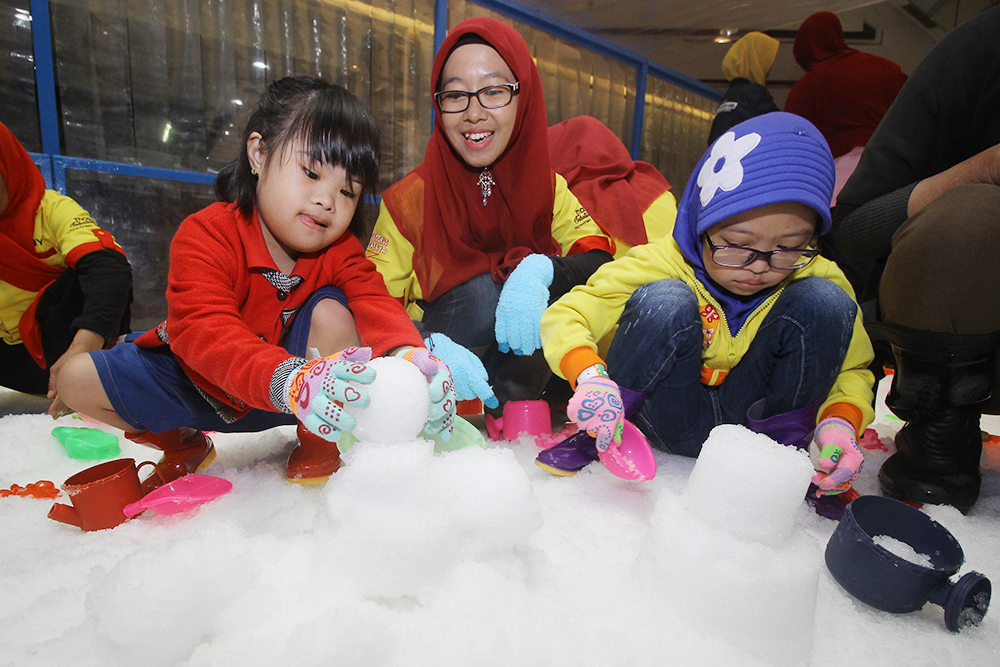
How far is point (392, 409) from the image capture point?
27.2 inches

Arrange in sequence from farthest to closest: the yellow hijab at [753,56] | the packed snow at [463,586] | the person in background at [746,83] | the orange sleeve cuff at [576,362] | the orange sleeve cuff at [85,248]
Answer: the yellow hijab at [753,56]
the person in background at [746,83]
the orange sleeve cuff at [85,248]
the orange sleeve cuff at [576,362]
the packed snow at [463,586]

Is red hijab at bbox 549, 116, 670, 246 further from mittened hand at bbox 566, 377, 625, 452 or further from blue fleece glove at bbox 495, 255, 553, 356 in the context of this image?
mittened hand at bbox 566, 377, 625, 452

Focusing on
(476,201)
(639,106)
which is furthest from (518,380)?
(639,106)

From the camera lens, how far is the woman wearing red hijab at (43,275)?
1296 millimetres

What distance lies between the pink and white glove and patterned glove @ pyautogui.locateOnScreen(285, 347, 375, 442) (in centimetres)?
69

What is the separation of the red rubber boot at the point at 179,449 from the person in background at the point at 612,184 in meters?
1.11

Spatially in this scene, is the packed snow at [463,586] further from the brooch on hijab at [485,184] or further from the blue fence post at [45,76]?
the blue fence post at [45,76]

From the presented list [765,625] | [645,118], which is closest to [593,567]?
[765,625]

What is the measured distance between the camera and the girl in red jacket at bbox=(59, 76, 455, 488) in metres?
0.85

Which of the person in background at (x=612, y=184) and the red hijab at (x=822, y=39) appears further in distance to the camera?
the red hijab at (x=822, y=39)

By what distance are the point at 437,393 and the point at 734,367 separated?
0.57 metres

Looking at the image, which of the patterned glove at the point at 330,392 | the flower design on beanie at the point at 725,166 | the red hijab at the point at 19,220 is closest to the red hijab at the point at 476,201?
the flower design on beanie at the point at 725,166

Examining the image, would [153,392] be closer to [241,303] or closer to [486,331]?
[241,303]

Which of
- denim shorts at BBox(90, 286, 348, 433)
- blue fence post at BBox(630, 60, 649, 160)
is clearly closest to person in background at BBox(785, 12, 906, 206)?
blue fence post at BBox(630, 60, 649, 160)
